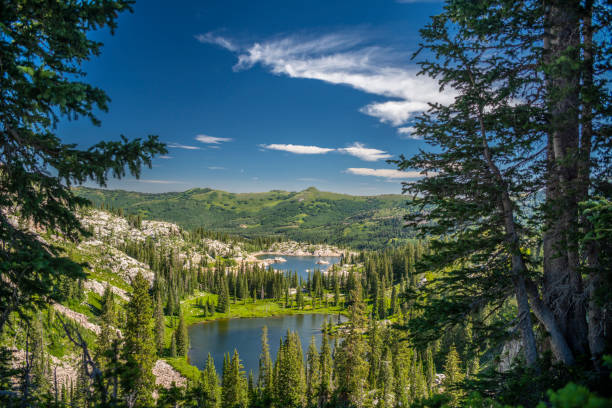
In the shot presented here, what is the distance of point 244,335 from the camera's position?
283ft

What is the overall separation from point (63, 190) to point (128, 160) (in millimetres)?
1618

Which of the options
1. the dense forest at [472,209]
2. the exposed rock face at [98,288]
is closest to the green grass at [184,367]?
the exposed rock face at [98,288]

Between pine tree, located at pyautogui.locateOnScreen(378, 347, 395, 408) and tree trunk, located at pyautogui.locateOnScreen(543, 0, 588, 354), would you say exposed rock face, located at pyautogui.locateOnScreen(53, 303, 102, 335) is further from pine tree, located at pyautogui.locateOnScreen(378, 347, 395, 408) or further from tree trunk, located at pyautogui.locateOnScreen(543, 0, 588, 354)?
tree trunk, located at pyautogui.locateOnScreen(543, 0, 588, 354)

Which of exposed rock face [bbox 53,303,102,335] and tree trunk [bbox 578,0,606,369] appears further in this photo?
exposed rock face [bbox 53,303,102,335]

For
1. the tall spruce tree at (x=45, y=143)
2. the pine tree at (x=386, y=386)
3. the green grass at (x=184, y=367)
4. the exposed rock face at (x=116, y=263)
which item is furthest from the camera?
the exposed rock face at (x=116, y=263)

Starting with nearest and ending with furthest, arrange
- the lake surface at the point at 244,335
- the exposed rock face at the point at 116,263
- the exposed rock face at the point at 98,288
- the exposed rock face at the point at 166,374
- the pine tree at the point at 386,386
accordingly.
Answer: the pine tree at the point at 386,386
the exposed rock face at the point at 166,374
the lake surface at the point at 244,335
the exposed rock face at the point at 98,288
the exposed rock face at the point at 116,263

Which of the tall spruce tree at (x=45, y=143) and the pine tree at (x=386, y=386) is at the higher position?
the tall spruce tree at (x=45, y=143)

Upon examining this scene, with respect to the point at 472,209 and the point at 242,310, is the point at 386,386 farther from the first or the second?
the point at 242,310

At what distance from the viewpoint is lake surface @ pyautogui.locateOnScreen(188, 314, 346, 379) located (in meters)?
69.9

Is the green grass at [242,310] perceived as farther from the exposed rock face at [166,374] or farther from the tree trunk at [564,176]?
the tree trunk at [564,176]

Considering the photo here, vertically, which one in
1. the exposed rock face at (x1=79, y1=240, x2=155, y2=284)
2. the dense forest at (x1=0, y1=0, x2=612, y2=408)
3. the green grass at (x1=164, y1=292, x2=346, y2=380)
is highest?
the dense forest at (x1=0, y1=0, x2=612, y2=408)

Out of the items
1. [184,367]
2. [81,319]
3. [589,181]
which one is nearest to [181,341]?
[184,367]

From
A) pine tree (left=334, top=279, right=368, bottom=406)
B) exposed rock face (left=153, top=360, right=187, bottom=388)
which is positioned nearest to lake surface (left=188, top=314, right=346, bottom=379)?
exposed rock face (left=153, top=360, right=187, bottom=388)

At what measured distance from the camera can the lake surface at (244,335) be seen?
69.9 m
